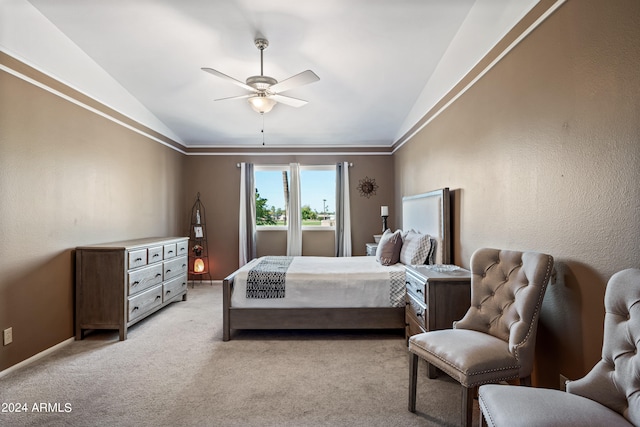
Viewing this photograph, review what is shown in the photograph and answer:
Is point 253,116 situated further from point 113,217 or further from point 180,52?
point 113,217

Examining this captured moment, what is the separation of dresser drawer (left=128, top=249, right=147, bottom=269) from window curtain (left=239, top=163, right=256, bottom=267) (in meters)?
2.30

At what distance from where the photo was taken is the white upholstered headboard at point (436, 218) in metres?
3.30

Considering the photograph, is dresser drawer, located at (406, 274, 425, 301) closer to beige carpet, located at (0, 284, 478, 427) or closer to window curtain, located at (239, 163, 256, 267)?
beige carpet, located at (0, 284, 478, 427)

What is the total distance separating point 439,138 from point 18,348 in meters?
4.39

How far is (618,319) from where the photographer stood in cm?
126

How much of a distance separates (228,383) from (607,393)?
2.20 meters

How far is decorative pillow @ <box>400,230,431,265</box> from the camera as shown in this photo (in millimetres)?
3484

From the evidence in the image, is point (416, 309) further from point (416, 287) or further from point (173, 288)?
point (173, 288)

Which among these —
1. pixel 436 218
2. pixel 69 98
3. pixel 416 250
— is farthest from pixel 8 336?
pixel 436 218

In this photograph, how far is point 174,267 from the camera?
4445mm

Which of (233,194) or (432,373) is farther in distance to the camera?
(233,194)

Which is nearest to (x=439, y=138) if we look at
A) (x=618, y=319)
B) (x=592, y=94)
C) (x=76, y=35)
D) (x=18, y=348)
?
(x=592, y=94)

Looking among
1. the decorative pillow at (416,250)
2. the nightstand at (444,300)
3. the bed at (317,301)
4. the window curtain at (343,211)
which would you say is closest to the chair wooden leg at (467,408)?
the nightstand at (444,300)

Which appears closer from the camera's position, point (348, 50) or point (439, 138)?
point (348, 50)
